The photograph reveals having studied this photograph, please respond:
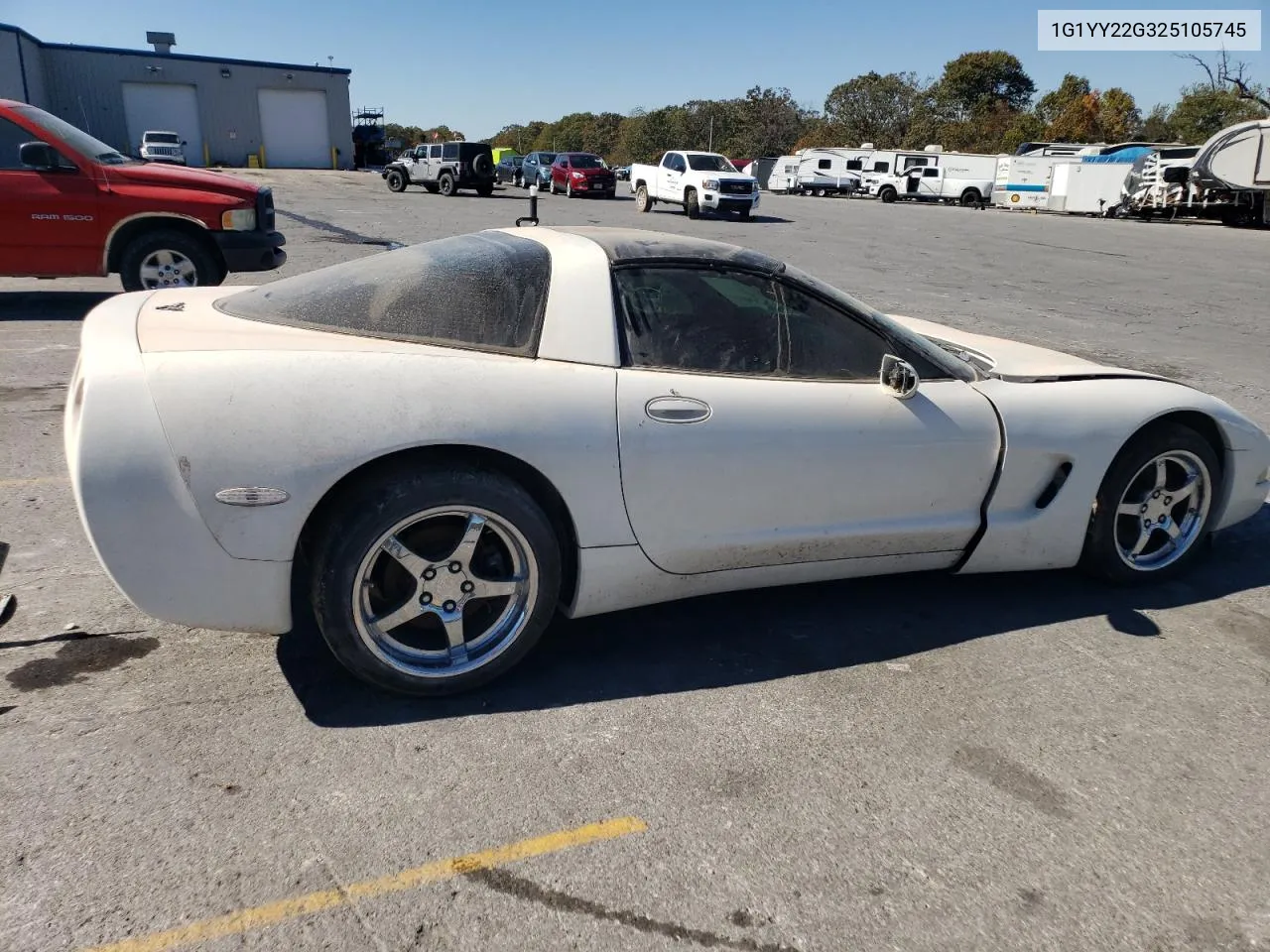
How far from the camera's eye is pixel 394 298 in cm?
306

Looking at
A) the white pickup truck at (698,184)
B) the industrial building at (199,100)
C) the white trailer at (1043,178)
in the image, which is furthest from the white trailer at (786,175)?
the industrial building at (199,100)

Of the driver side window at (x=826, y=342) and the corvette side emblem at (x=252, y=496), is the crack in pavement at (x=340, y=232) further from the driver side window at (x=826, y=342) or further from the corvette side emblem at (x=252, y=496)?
the corvette side emblem at (x=252, y=496)

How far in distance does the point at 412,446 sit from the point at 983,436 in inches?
79.6

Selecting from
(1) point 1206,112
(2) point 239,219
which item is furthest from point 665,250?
(1) point 1206,112

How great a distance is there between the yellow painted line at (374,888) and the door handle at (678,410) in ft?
3.91

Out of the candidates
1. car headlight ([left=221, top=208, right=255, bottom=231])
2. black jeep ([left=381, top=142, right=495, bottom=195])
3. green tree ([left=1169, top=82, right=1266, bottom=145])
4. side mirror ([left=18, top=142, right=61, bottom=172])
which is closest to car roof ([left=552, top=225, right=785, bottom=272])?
car headlight ([left=221, top=208, right=255, bottom=231])

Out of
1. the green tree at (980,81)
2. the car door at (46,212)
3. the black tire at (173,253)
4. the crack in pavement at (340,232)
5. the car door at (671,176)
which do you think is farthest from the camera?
the green tree at (980,81)

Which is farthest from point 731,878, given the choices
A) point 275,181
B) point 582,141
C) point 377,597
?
point 582,141

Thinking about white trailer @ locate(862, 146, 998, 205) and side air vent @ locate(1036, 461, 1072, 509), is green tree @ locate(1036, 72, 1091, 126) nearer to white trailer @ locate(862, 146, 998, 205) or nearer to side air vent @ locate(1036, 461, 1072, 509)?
white trailer @ locate(862, 146, 998, 205)

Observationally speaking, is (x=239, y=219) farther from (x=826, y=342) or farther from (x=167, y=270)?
(x=826, y=342)

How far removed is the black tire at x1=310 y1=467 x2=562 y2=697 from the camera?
2.64 meters

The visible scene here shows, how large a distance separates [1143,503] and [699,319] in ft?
6.71

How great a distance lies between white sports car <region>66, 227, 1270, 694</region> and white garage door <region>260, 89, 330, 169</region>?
52132 mm

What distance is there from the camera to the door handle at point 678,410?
2908 mm
